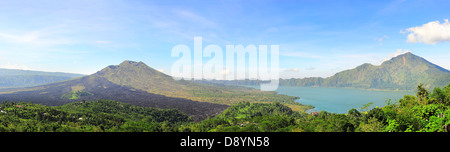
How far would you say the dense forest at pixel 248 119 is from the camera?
57.6 feet

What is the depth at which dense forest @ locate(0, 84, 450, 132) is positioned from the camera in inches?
691

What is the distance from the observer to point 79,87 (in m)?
198

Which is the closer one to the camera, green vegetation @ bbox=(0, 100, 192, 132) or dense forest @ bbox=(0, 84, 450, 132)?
dense forest @ bbox=(0, 84, 450, 132)

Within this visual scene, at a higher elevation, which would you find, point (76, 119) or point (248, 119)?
point (76, 119)

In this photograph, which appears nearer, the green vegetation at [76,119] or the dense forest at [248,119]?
the dense forest at [248,119]

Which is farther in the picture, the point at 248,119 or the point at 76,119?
the point at 248,119

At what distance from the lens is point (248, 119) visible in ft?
221
